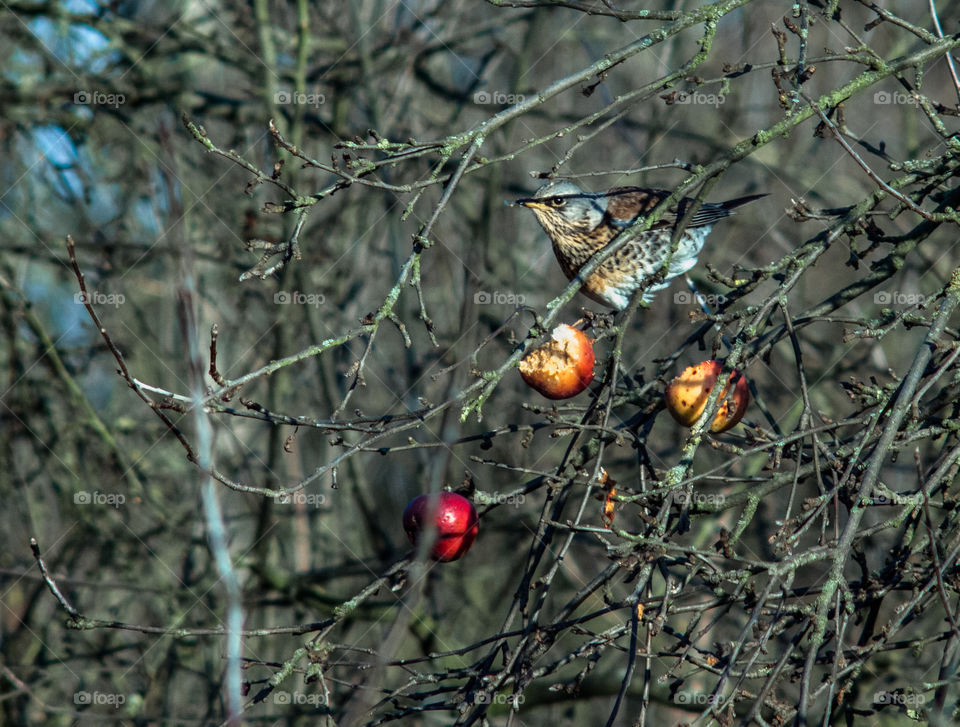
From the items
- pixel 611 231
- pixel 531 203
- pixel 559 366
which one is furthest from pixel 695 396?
pixel 531 203

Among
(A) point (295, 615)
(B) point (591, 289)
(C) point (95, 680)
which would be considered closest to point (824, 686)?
(B) point (591, 289)

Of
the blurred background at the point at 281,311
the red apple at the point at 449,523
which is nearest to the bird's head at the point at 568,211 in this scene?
the blurred background at the point at 281,311

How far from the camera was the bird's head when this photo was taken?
13.0 ft

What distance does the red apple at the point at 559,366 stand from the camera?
2.77 meters

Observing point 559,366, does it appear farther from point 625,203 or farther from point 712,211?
point 712,211

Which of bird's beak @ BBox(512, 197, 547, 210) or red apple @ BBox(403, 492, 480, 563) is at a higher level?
bird's beak @ BBox(512, 197, 547, 210)

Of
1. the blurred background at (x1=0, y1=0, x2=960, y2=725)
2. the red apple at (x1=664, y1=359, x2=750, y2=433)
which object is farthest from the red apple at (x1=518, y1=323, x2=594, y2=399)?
the blurred background at (x1=0, y1=0, x2=960, y2=725)

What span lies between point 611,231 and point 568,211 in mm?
223

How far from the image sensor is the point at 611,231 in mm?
3955

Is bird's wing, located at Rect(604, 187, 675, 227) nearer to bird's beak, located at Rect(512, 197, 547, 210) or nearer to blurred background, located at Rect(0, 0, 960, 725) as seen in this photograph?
bird's beak, located at Rect(512, 197, 547, 210)

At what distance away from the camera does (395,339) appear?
888cm

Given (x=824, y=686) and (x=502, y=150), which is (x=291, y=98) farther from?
(x=824, y=686)

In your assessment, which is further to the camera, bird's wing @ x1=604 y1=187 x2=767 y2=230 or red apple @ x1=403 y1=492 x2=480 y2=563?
bird's wing @ x1=604 y1=187 x2=767 y2=230

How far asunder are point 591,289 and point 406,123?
3105mm
